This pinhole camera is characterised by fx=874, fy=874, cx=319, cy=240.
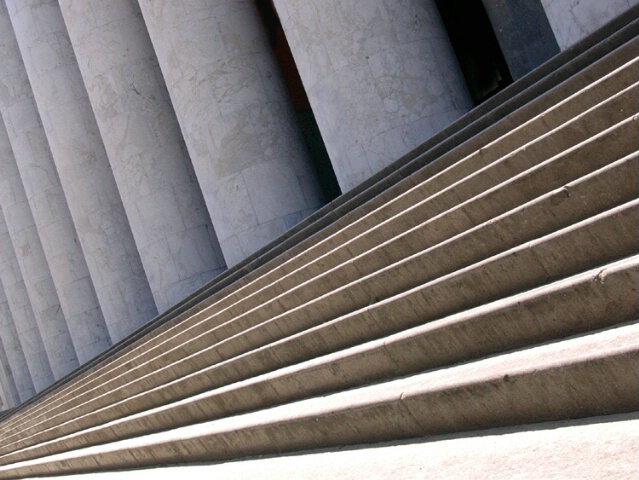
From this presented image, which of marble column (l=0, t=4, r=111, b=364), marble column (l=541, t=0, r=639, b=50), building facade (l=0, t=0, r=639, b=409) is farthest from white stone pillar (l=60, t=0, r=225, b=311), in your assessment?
marble column (l=541, t=0, r=639, b=50)

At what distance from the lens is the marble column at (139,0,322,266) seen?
64.1 feet

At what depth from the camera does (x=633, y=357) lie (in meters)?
4.16

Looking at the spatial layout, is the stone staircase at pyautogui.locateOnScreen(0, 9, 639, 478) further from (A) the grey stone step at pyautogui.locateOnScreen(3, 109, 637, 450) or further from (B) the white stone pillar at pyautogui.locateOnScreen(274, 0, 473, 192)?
(B) the white stone pillar at pyautogui.locateOnScreen(274, 0, 473, 192)

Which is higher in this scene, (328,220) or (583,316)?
(328,220)

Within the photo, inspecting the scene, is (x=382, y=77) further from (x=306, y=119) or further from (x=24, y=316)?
(x=24, y=316)

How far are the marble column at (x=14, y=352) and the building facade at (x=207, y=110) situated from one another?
995 centimetres

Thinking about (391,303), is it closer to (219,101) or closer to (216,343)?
(216,343)

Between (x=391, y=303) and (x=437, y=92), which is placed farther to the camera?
(x=437, y=92)

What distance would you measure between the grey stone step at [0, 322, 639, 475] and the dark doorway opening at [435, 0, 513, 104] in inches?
724

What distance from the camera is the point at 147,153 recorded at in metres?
23.9

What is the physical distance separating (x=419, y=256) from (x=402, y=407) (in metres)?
1.71

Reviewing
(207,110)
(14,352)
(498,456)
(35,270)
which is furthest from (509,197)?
(14,352)

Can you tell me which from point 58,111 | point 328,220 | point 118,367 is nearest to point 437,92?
point 328,220

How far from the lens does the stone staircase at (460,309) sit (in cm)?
490
